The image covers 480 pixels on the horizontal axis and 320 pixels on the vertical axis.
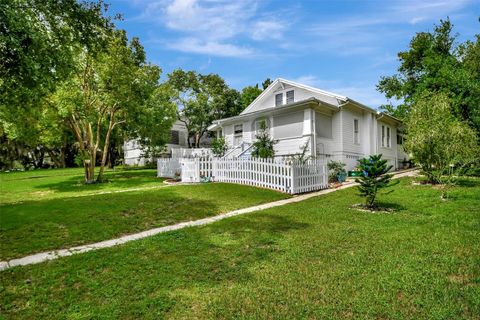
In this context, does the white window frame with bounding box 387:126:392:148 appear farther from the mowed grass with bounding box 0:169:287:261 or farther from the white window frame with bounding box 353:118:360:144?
the mowed grass with bounding box 0:169:287:261

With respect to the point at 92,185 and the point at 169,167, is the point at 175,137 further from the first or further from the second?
the point at 92,185

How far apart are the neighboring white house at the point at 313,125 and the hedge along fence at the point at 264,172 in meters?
2.72

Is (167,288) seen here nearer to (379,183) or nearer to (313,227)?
(313,227)

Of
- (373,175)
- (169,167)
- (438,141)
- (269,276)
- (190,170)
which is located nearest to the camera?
(269,276)

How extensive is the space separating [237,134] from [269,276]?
19390 mm

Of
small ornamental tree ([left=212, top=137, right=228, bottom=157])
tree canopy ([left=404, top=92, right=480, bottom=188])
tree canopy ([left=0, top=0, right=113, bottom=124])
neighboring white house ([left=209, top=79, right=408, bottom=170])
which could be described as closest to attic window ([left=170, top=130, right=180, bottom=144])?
neighboring white house ([left=209, top=79, right=408, bottom=170])

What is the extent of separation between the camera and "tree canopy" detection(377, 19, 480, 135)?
20234 millimetres

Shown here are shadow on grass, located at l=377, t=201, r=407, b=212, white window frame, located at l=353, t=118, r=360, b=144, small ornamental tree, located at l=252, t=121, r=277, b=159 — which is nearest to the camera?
shadow on grass, located at l=377, t=201, r=407, b=212

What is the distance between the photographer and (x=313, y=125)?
1802 centimetres

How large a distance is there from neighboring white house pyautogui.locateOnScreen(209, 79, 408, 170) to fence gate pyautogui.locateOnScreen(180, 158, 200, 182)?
117 inches

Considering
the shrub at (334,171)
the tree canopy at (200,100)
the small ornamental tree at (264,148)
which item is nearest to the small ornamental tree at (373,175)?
the small ornamental tree at (264,148)

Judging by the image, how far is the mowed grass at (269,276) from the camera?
348 cm

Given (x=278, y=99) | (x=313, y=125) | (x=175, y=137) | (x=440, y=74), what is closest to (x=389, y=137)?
(x=440, y=74)

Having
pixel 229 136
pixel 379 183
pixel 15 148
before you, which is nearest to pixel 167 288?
pixel 379 183
